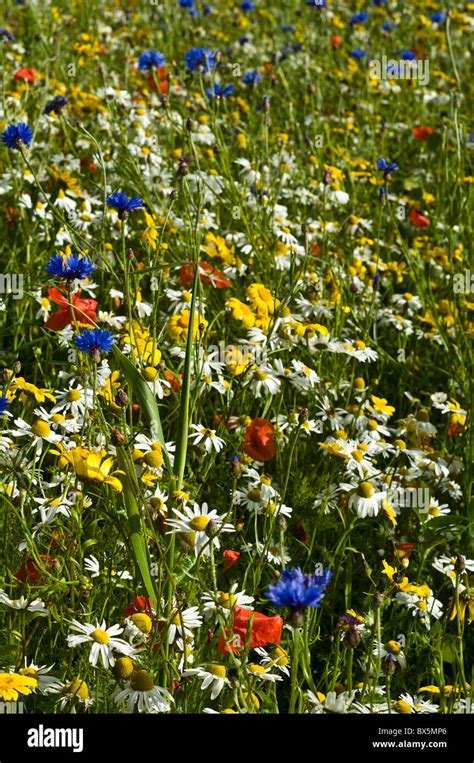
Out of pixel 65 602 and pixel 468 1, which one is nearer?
pixel 65 602

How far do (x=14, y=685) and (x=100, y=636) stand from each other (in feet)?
0.44

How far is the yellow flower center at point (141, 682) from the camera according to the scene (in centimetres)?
122

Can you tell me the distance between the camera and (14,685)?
3.93 ft

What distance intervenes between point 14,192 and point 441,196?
1528mm

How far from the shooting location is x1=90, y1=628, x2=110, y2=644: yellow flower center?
128 centimetres

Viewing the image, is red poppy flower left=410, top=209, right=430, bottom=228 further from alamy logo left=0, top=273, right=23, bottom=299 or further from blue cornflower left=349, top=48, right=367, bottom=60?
blue cornflower left=349, top=48, right=367, bottom=60

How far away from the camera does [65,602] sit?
148 cm

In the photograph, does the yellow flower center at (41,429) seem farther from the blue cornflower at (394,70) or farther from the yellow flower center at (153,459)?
the blue cornflower at (394,70)

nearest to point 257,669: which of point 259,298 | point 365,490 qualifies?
point 365,490

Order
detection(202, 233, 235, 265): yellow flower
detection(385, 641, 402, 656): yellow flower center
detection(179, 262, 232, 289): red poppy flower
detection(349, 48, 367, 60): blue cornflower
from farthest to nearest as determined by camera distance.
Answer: detection(349, 48, 367, 60): blue cornflower → detection(202, 233, 235, 265): yellow flower → detection(179, 262, 232, 289): red poppy flower → detection(385, 641, 402, 656): yellow flower center

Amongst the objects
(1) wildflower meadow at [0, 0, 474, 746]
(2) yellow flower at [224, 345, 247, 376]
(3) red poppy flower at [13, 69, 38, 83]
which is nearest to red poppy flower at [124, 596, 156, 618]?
(1) wildflower meadow at [0, 0, 474, 746]
